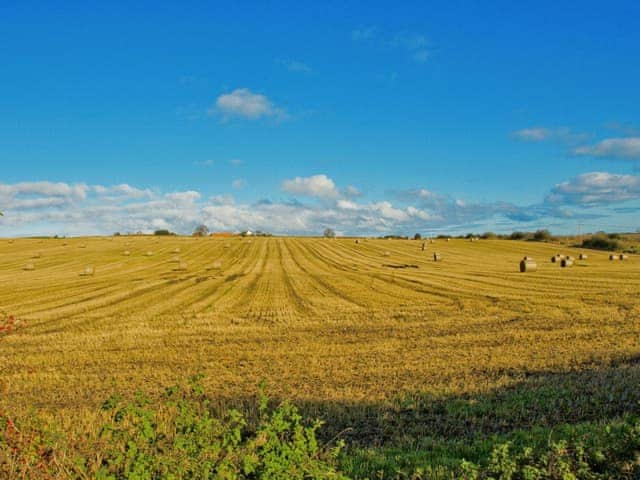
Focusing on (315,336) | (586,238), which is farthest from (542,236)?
(315,336)

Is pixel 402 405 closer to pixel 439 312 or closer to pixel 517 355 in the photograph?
pixel 517 355

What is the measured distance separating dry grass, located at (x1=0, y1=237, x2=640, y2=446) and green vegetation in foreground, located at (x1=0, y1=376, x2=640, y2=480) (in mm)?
1709

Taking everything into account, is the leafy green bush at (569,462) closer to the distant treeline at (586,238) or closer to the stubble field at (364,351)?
the stubble field at (364,351)

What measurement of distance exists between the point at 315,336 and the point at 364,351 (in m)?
2.95

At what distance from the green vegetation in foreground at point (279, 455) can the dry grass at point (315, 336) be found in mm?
1709

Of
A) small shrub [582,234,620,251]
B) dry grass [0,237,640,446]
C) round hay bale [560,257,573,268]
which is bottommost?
dry grass [0,237,640,446]

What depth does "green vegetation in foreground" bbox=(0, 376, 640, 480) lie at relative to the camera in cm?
573

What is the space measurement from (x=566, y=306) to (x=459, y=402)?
1554 cm

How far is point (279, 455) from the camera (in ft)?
20.1

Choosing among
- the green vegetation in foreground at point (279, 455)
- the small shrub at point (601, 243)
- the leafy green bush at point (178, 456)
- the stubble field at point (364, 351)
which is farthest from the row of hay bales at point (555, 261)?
the leafy green bush at point (178, 456)

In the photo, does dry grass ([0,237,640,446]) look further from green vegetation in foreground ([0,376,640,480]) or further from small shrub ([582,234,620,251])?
small shrub ([582,234,620,251])

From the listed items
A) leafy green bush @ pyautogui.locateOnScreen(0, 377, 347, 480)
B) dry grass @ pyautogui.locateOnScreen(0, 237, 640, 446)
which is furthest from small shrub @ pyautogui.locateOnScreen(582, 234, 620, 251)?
leafy green bush @ pyautogui.locateOnScreen(0, 377, 347, 480)

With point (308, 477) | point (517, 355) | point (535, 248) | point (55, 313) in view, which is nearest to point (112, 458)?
point (308, 477)

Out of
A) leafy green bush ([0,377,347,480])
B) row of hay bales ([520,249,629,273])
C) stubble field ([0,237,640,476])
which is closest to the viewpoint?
leafy green bush ([0,377,347,480])
